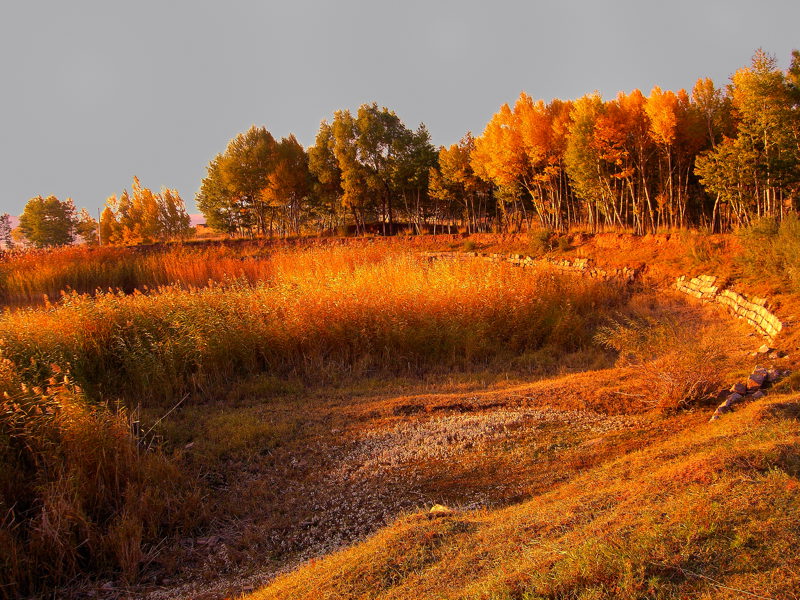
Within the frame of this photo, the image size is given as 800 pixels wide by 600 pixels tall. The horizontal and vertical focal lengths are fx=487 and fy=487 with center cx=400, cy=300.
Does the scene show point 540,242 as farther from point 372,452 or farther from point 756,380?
point 372,452

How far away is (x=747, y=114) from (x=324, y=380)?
1557cm

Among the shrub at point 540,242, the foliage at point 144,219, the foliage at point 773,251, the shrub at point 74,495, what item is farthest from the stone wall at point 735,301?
the foliage at point 144,219

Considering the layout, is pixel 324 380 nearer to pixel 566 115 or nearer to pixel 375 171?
pixel 566 115

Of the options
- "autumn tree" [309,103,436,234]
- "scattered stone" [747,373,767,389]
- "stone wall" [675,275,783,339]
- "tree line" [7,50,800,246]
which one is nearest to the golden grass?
"scattered stone" [747,373,767,389]

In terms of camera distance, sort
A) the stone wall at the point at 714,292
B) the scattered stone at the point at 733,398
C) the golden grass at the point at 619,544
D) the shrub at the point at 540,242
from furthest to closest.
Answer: the shrub at the point at 540,242 < the stone wall at the point at 714,292 < the scattered stone at the point at 733,398 < the golden grass at the point at 619,544

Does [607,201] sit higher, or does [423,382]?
[607,201]

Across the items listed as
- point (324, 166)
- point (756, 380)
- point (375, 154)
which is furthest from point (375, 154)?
point (756, 380)

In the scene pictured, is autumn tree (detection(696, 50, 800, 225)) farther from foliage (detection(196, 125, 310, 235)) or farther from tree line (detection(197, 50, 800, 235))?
foliage (detection(196, 125, 310, 235))

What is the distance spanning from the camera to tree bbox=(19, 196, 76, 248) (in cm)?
4747

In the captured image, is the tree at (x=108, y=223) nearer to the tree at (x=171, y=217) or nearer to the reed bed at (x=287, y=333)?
the tree at (x=171, y=217)

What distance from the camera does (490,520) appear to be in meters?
2.40

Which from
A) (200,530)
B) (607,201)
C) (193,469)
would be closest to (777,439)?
(200,530)

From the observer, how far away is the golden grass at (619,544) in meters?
1.39

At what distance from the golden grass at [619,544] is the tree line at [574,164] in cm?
1435
